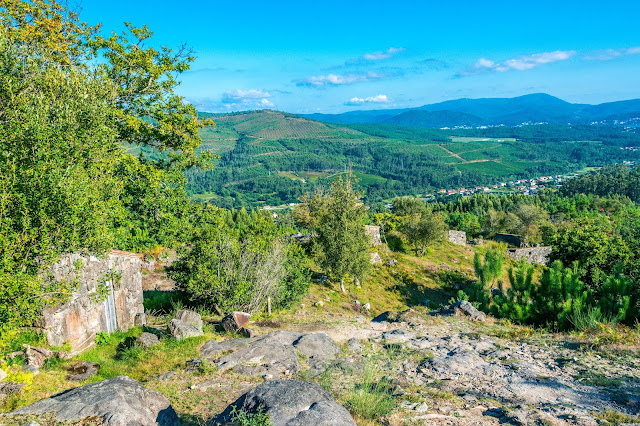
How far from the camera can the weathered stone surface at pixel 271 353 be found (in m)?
8.75

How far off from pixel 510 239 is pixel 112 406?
4820 cm

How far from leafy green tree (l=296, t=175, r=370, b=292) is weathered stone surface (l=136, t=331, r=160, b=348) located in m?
11.7

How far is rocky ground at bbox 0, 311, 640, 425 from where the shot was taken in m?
5.68

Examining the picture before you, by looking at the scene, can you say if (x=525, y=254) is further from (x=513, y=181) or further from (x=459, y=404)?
(x=513, y=181)

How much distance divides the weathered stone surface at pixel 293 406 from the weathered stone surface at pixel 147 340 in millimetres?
5503

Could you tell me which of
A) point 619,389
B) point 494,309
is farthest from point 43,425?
point 494,309

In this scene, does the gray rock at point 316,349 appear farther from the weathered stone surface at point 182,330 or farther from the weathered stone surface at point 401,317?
the weathered stone surface at point 401,317

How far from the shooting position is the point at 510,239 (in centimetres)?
4638

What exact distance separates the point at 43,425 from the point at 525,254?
3726 centimetres

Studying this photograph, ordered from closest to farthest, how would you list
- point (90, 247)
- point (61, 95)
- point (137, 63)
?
point (90, 247), point (61, 95), point (137, 63)

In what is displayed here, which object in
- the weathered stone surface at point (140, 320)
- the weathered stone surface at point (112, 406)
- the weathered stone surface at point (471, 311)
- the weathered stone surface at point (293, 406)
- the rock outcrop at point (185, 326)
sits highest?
the weathered stone surface at point (293, 406)

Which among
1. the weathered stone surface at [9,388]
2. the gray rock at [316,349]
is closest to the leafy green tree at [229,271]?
the gray rock at [316,349]

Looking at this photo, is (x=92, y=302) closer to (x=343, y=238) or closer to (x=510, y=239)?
(x=343, y=238)

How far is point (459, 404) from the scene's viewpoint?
7000 millimetres
